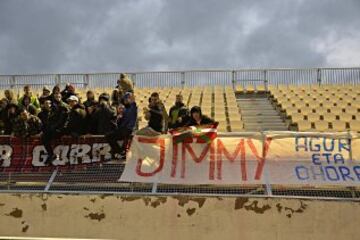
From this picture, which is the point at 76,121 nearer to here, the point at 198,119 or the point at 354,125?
the point at 198,119

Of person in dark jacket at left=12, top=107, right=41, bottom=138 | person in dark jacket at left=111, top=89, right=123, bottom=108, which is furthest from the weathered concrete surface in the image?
person in dark jacket at left=111, top=89, right=123, bottom=108

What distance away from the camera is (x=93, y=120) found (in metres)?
9.20

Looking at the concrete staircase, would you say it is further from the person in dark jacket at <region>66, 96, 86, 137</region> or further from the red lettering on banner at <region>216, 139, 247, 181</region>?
the person in dark jacket at <region>66, 96, 86, 137</region>

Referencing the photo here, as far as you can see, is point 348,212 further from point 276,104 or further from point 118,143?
point 276,104

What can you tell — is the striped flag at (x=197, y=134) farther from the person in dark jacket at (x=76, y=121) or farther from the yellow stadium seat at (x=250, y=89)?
the yellow stadium seat at (x=250, y=89)

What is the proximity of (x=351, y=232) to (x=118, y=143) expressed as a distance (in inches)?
163

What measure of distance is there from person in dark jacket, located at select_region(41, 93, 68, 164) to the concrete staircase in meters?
6.43

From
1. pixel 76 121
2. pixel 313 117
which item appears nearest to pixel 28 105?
pixel 76 121

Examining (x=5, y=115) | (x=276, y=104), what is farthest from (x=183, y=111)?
(x=276, y=104)

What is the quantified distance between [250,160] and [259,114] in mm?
8384

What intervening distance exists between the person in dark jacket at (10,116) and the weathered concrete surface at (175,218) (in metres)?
1.82

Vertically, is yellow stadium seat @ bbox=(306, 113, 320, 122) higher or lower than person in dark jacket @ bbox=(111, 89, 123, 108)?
lower

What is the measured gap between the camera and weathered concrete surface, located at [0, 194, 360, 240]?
734 centimetres

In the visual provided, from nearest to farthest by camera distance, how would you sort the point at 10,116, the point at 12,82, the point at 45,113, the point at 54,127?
the point at 54,127 < the point at 45,113 < the point at 10,116 < the point at 12,82
